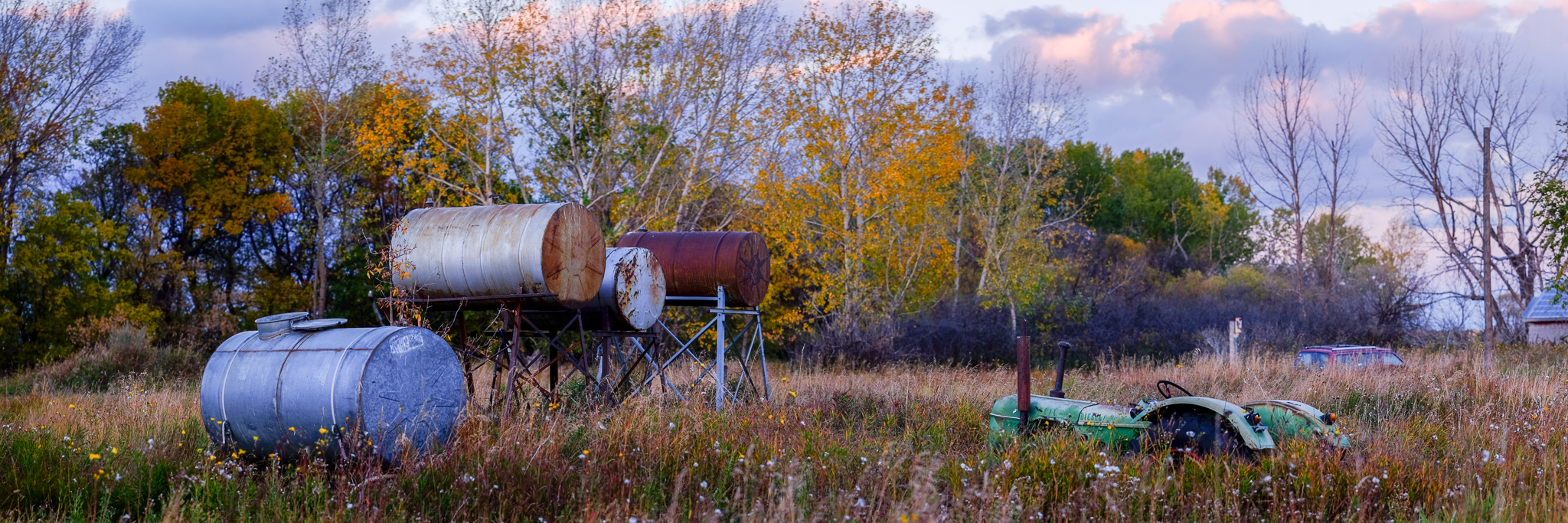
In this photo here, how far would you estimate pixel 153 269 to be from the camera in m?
28.4

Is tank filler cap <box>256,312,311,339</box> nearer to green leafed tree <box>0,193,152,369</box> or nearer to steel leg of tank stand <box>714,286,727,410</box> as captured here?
steel leg of tank stand <box>714,286,727,410</box>

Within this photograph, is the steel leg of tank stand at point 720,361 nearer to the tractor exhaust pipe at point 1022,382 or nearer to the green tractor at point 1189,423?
the tractor exhaust pipe at point 1022,382

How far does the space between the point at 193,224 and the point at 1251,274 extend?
118 ft

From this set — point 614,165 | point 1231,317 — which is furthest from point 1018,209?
point 614,165

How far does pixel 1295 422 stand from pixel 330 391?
22.0ft

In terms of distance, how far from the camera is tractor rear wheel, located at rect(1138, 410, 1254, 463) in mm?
7340

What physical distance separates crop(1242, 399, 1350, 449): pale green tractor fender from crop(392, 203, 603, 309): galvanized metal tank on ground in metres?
5.96

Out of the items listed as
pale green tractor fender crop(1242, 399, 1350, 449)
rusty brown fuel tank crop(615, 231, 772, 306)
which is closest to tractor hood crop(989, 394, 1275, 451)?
pale green tractor fender crop(1242, 399, 1350, 449)

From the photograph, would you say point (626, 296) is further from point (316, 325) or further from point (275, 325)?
point (275, 325)

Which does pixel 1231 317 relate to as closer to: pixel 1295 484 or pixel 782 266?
pixel 782 266

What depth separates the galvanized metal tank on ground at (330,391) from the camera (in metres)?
7.30

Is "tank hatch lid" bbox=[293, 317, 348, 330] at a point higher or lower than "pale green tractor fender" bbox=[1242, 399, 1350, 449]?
higher

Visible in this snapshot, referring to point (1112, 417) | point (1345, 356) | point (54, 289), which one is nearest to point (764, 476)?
point (1112, 417)

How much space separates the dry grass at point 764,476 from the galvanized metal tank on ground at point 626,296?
1977 millimetres
